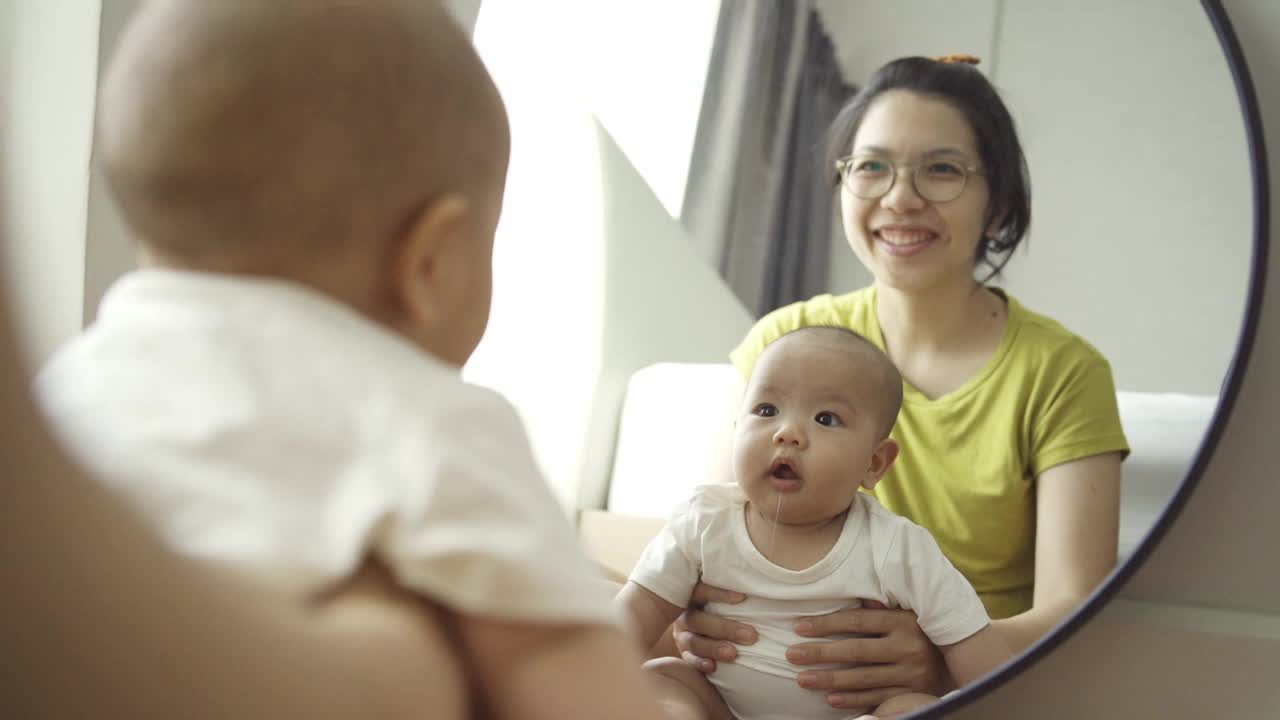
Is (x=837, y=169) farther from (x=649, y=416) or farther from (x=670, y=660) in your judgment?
(x=670, y=660)

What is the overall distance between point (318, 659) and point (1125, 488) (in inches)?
19.9

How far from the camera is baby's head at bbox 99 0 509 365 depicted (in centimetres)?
37

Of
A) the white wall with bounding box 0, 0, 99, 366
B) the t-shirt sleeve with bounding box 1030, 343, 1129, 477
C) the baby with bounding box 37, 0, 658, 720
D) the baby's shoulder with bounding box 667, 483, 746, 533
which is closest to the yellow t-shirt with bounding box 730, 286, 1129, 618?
the t-shirt sleeve with bounding box 1030, 343, 1129, 477

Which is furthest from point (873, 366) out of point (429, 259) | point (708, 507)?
point (429, 259)

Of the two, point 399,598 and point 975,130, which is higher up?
point 975,130

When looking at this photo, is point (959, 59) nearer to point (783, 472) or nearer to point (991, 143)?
point (991, 143)

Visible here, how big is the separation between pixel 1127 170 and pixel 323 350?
538mm

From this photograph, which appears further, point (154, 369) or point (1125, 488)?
point (1125, 488)

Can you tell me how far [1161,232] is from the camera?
65 centimetres

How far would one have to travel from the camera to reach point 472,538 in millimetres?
333

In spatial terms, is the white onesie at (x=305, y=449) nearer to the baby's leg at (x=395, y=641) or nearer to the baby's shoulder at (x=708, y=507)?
the baby's leg at (x=395, y=641)

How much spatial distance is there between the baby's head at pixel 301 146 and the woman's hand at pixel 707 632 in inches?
14.9

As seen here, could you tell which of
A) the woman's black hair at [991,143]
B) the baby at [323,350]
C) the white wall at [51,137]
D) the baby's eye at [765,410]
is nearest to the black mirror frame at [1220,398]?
the woman's black hair at [991,143]

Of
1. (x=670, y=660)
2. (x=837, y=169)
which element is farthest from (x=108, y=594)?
(x=837, y=169)
